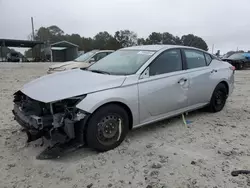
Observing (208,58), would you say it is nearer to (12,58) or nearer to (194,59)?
(194,59)

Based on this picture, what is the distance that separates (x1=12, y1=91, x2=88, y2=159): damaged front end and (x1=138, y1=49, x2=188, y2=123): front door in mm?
1043

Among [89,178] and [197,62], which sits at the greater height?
[197,62]

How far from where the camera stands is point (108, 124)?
338 cm

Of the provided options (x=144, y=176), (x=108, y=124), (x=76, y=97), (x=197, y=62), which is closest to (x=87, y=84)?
(x=76, y=97)

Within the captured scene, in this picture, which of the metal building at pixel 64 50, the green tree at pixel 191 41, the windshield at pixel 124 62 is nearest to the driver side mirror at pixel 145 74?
the windshield at pixel 124 62

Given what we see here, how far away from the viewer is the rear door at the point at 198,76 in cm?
450

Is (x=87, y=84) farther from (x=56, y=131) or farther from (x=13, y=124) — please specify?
(x=13, y=124)

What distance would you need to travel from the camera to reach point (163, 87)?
3967 mm

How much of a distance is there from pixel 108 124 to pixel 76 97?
0.60 meters

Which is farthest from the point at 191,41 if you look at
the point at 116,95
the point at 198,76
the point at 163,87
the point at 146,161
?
the point at 146,161

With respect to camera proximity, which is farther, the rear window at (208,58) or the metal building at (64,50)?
the metal building at (64,50)

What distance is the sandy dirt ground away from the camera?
2740 mm

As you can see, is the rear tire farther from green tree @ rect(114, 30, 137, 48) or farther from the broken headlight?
green tree @ rect(114, 30, 137, 48)

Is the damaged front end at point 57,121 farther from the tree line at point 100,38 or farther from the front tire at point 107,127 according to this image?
the tree line at point 100,38
